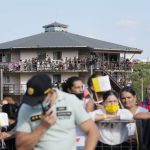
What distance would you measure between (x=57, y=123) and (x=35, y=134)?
0.20 metres

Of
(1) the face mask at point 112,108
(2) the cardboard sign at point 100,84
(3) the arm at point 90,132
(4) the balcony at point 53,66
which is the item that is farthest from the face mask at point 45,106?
(4) the balcony at point 53,66

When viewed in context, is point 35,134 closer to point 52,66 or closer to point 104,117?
point 104,117

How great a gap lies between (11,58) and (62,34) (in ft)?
22.9

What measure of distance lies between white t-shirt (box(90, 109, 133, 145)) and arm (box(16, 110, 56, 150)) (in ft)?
5.72

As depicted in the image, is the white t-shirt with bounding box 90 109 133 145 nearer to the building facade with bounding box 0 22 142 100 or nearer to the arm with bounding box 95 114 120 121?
the arm with bounding box 95 114 120 121

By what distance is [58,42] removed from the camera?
51750mm

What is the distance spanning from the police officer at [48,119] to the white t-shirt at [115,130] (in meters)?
1.56

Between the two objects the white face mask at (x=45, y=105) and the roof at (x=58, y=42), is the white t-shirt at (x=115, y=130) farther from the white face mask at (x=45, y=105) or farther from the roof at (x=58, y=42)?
the roof at (x=58, y=42)

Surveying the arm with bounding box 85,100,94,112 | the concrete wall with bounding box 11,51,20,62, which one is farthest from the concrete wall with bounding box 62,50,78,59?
the arm with bounding box 85,100,94,112

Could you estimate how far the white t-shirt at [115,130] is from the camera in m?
5.41

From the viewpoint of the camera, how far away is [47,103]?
3.64 meters

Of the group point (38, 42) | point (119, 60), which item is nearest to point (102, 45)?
point (119, 60)

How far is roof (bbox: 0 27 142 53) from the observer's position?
50.5 m

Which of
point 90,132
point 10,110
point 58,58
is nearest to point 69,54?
point 58,58
